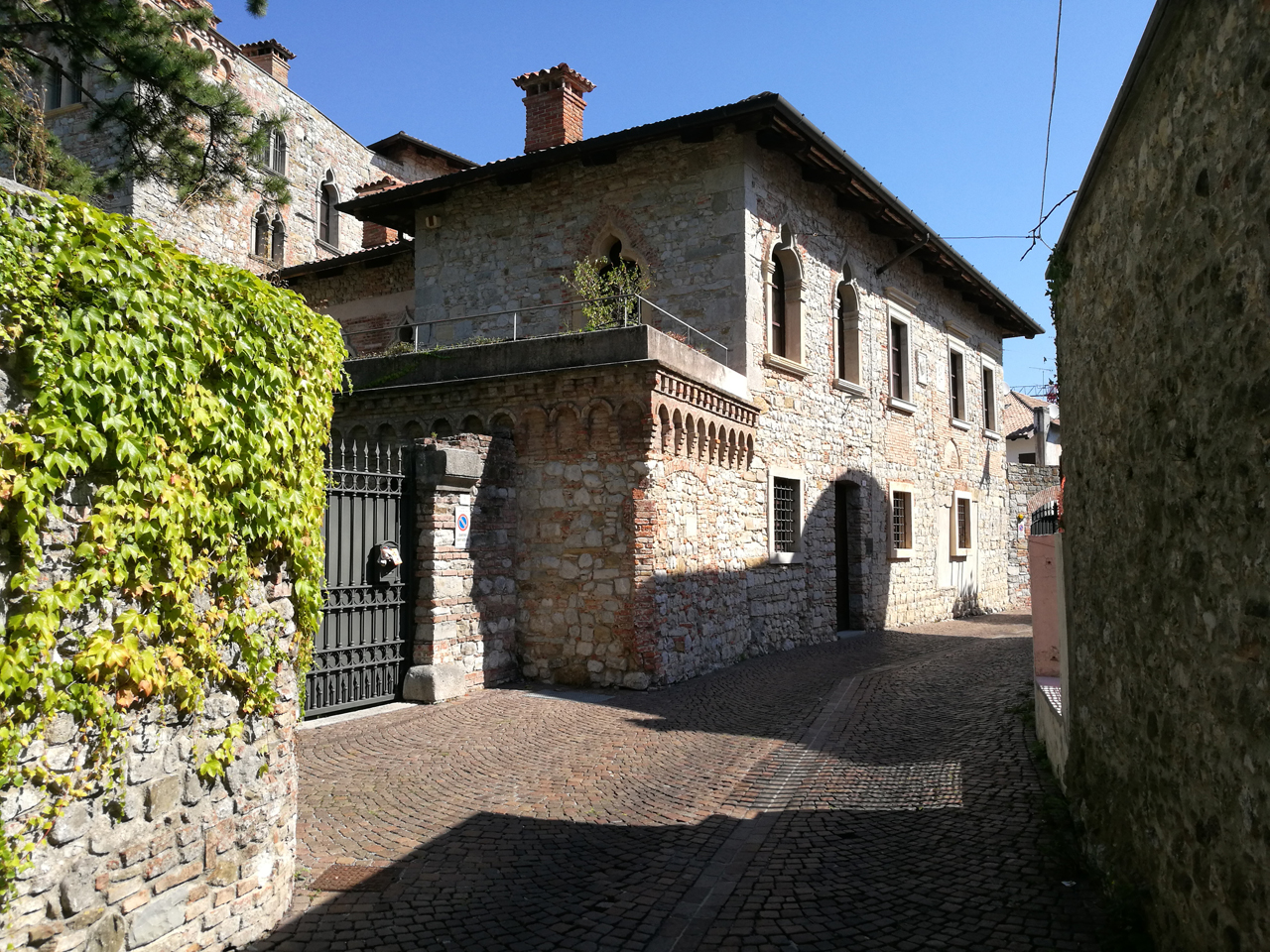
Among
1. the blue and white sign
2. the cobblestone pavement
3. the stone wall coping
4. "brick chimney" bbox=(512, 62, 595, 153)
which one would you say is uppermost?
"brick chimney" bbox=(512, 62, 595, 153)

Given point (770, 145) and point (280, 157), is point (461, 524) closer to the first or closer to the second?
point (770, 145)

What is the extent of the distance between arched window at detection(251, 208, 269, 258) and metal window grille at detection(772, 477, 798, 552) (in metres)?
17.3

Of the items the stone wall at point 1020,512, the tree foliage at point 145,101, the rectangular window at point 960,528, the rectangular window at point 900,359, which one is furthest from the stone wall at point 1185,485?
the stone wall at point 1020,512

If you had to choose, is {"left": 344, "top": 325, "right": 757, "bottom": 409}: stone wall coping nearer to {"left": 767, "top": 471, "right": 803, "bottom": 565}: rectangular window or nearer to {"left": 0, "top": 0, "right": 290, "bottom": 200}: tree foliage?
{"left": 767, "top": 471, "right": 803, "bottom": 565}: rectangular window

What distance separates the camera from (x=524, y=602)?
33.0 feet

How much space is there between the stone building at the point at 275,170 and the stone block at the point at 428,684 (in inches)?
486

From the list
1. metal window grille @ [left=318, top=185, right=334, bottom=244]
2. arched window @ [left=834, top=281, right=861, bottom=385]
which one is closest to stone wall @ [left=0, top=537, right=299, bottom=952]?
arched window @ [left=834, top=281, right=861, bottom=385]

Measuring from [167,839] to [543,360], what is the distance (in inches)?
287

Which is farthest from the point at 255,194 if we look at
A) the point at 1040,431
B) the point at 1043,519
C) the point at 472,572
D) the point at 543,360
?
the point at 1040,431

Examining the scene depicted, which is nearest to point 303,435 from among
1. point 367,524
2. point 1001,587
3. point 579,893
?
point 579,893

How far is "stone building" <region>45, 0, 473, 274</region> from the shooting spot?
70.1ft

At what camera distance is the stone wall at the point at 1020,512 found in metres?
22.9

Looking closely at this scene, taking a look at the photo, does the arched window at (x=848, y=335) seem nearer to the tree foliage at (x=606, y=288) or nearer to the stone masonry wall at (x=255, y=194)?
the tree foliage at (x=606, y=288)

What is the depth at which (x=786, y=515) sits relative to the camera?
1323 centimetres
